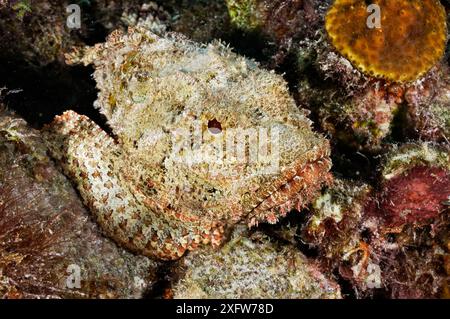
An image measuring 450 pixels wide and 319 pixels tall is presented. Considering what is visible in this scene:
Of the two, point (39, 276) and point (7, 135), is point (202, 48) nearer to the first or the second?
point (7, 135)

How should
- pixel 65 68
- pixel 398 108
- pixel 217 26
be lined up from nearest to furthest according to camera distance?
pixel 398 108 → pixel 65 68 → pixel 217 26

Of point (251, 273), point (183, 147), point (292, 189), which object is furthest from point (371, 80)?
point (251, 273)

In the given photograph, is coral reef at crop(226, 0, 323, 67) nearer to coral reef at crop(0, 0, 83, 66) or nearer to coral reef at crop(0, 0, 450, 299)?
coral reef at crop(0, 0, 450, 299)

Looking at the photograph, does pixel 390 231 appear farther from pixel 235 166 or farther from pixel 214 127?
pixel 214 127

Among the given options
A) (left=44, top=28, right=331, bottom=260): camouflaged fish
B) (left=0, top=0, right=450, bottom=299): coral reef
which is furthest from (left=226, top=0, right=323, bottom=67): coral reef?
(left=44, top=28, right=331, bottom=260): camouflaged fish

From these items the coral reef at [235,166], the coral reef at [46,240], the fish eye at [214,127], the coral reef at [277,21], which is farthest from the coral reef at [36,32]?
the fish eye at [214,127]

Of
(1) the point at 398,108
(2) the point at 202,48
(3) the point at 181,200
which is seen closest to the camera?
(3) the point at 181,200
